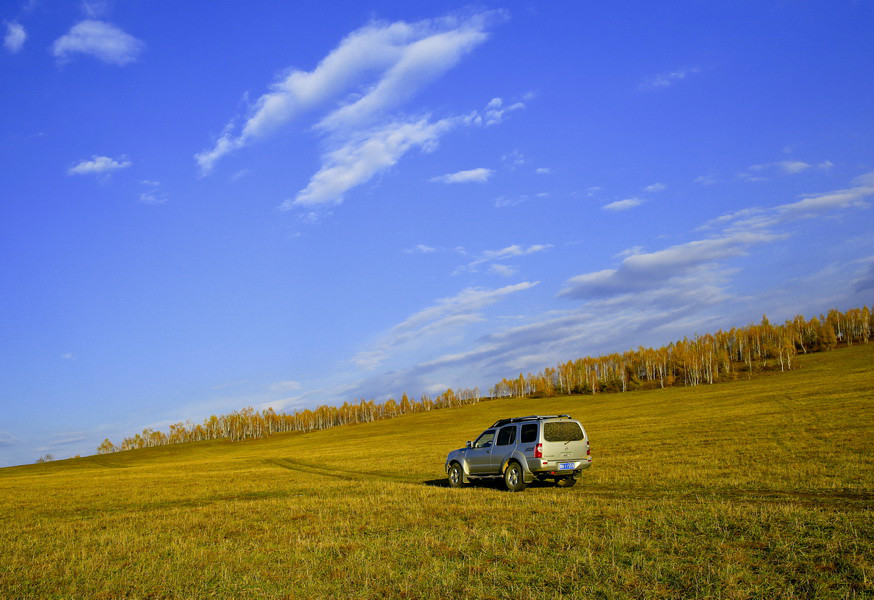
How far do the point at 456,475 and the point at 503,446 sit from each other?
9.61ft

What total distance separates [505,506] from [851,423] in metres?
31.8

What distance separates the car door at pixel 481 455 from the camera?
73.0ft

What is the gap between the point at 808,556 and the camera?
8367 mm

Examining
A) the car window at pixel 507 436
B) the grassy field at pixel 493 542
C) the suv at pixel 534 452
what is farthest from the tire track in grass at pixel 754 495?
the car window at pixel 507 436

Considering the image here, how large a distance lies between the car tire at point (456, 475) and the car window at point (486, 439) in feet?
3.88

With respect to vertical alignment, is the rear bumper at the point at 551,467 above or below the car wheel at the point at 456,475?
above

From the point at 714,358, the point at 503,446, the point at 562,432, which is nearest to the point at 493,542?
the point at 562,432

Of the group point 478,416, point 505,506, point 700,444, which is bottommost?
point 478,416

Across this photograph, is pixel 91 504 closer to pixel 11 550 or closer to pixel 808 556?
pixel 11 550

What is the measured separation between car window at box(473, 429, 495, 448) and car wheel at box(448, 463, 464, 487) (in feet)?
3.89

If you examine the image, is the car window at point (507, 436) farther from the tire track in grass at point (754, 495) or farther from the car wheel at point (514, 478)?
the tire track in grass at point (754, 495)

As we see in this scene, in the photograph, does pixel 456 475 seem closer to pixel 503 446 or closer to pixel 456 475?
pixel 456 475

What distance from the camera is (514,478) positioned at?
819 inches

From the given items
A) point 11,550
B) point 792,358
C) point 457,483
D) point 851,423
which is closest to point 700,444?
point 851,423
